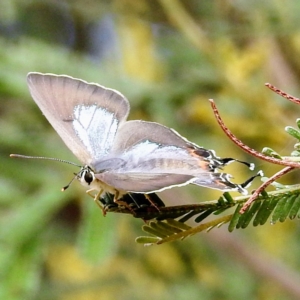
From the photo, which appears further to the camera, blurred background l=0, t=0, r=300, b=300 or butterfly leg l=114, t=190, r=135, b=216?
blurred background l=0, t=0, r=300, b=300

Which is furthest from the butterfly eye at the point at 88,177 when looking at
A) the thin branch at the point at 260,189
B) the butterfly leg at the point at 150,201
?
the thin branch at the point at 260,189

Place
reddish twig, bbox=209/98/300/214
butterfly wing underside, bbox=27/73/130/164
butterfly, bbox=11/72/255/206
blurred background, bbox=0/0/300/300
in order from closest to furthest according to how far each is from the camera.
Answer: reddish twig, bbox=209/98/300/214 < butterfly, bbox=11/72/255/206 < butterfly wing underside, bbox=27/73/130/164 < blurred background, bbox=0/0/300/300

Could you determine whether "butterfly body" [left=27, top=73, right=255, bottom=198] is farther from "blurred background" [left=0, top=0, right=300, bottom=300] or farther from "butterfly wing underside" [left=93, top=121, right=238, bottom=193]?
"blurred background" [left=0, top=0, right=300, bottom=300]

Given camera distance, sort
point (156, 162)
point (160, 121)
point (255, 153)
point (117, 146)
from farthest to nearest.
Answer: point (160, 121), point (117, 146), point (156, 162), point (255, 153)

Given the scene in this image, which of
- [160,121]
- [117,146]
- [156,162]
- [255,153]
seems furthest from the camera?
[160,121]

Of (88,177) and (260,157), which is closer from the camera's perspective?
(260,157)

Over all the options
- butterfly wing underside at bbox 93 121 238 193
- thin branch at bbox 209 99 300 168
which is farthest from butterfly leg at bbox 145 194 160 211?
thin branch at bbox 209 99 300 168

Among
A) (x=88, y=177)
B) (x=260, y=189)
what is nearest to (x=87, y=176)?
(x=88, y=177)

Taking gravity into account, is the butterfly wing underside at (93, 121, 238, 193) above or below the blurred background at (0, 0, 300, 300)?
above

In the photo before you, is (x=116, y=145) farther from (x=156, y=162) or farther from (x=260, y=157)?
(x=260, y=157)
